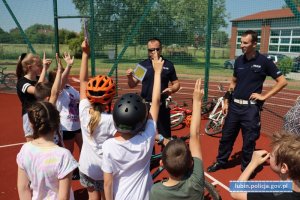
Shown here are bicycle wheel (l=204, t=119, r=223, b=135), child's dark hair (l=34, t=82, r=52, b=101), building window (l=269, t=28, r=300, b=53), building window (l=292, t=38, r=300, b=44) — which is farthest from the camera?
building window (l=292, t=38, r=300, b=44)

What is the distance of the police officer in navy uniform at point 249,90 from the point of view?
4547mm

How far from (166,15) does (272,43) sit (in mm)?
3779

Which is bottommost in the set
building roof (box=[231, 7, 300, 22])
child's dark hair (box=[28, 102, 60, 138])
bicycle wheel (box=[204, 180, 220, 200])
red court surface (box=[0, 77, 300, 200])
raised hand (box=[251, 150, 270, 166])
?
red court surface (box=[0, 77, 300, 200])

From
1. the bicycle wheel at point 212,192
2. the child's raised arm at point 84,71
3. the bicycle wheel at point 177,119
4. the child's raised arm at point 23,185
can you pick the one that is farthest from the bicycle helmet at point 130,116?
the bicycle wheel at point 177,119

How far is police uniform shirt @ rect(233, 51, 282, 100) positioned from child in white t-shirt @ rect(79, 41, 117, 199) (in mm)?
2793

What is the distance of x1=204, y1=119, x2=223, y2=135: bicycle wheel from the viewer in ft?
23.5

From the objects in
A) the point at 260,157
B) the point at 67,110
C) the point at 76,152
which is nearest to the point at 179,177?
the point at 260,157

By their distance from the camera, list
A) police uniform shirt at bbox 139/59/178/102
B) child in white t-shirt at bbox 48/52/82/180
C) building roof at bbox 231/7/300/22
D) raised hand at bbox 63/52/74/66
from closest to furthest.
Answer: raised hand at bbox 63/52/74/66, child in white t-shirt at bbox 48/52/82/180, police uniform shirt at bbox 139/59/178/102, building roof at bbox 231/7/300/22

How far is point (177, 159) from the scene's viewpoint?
197cm

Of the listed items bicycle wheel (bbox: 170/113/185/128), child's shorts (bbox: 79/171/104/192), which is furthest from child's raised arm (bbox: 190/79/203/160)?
bicycle wheel (bbox: 170/113/185/128)

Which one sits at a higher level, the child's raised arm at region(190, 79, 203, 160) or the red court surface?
the child's raised arm at region(190, 79, 203, 160)

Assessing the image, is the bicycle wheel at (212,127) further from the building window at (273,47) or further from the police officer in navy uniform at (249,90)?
the building window at (273,47)

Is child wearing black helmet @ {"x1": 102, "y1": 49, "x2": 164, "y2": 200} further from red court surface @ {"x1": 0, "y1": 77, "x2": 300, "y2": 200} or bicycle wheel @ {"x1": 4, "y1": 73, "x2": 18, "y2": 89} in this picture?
bicycle wheel @ {"x1": 4, "y1": 73, "x2": 18, "y2": 89}

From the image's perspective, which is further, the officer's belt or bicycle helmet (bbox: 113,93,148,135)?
the officer's belt
